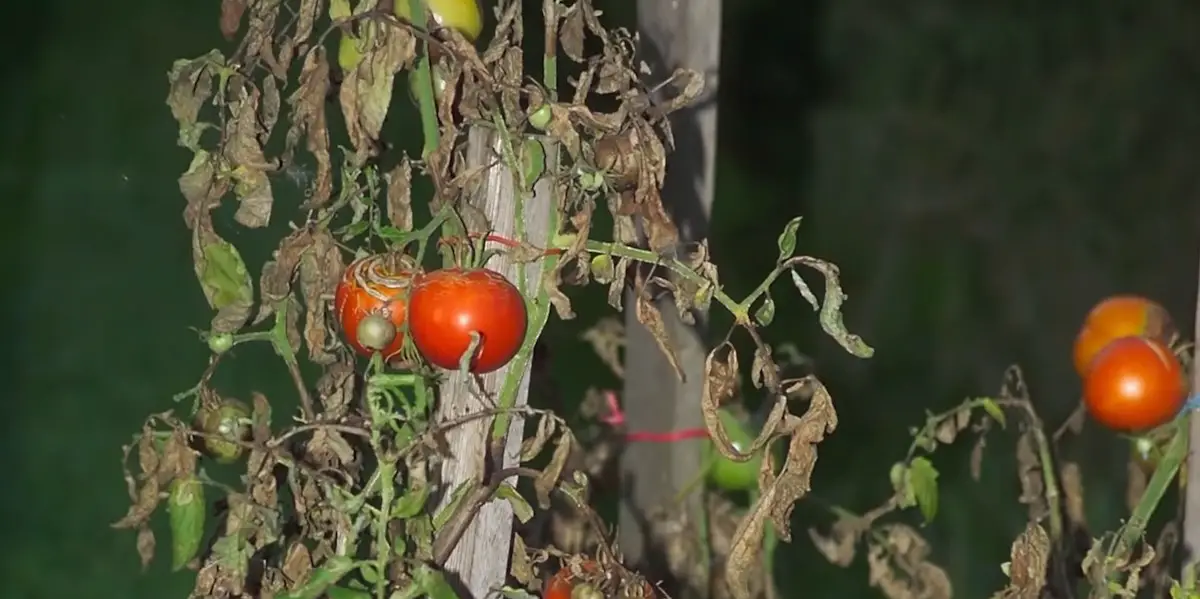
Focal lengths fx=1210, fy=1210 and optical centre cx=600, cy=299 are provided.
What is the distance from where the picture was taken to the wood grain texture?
75cm

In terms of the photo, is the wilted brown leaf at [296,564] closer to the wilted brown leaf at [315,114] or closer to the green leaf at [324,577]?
the green leaf at [324,577]

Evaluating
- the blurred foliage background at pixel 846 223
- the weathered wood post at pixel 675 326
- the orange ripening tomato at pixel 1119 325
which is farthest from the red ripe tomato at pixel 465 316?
the blurred foliage background at pixel 846 223

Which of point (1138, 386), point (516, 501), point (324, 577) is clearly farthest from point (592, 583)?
point (1138, 386)

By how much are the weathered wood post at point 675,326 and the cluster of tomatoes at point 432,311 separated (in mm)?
375

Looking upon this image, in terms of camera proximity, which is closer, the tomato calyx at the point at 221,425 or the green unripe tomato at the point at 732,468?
the tomato calyx at the point at 221,425

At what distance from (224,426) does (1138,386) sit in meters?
0.71

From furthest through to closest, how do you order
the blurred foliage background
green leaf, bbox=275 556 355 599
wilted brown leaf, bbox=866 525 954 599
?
the blurred foliage background, wilted brown leaf, bbox=866 525 954 599, green leaf, bbox=275 556 355 599

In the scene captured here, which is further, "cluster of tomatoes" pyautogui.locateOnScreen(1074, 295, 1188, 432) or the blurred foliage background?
the blurred foliage background

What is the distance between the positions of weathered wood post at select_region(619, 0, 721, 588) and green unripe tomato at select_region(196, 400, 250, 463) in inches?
16.5

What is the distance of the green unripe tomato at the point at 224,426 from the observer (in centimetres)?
80

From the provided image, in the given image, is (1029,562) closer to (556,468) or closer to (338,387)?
(556,468)

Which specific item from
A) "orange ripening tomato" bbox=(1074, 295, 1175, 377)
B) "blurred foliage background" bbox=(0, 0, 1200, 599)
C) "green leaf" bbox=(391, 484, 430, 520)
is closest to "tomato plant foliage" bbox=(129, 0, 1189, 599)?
"green leaf" bbox=(391, 484, 430, 520)

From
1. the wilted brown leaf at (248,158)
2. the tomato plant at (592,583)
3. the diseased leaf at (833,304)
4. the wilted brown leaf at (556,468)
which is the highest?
the wilted brown leaf at (248,158)

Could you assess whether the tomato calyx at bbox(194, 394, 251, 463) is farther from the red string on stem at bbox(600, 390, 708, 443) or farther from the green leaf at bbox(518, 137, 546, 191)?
the red string on stem at bbox(600, 390, 708, 443)
